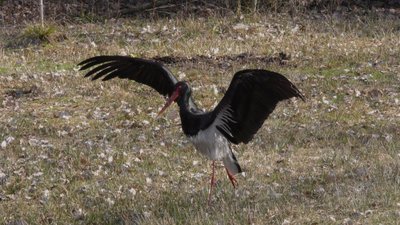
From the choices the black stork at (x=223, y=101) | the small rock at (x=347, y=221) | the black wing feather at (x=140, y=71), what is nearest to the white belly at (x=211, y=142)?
the black stork at (x=223, y=101)

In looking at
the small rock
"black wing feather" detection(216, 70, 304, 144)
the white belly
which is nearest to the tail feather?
the white belly

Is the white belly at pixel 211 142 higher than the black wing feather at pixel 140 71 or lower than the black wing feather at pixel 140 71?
lower

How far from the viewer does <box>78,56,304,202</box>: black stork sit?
271 inches

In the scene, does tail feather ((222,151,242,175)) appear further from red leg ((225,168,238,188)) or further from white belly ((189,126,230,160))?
white belly ((189,126,230,160))

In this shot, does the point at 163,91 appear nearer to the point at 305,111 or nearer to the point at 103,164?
the point at 103,164

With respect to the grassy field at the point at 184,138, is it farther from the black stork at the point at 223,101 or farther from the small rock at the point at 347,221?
the black stork at the point at 223,101

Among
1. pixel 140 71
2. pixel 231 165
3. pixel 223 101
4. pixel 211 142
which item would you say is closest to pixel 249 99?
pixel 223 101

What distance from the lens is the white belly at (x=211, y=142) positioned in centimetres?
767

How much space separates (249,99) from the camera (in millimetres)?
7180

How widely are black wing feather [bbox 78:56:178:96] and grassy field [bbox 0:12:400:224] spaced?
92 centimetres

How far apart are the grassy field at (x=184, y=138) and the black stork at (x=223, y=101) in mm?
487

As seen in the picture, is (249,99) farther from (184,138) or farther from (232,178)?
(184,138)

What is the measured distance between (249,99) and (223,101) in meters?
0.22

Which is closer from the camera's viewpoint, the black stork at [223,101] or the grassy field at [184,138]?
the black stork at [223,101]
